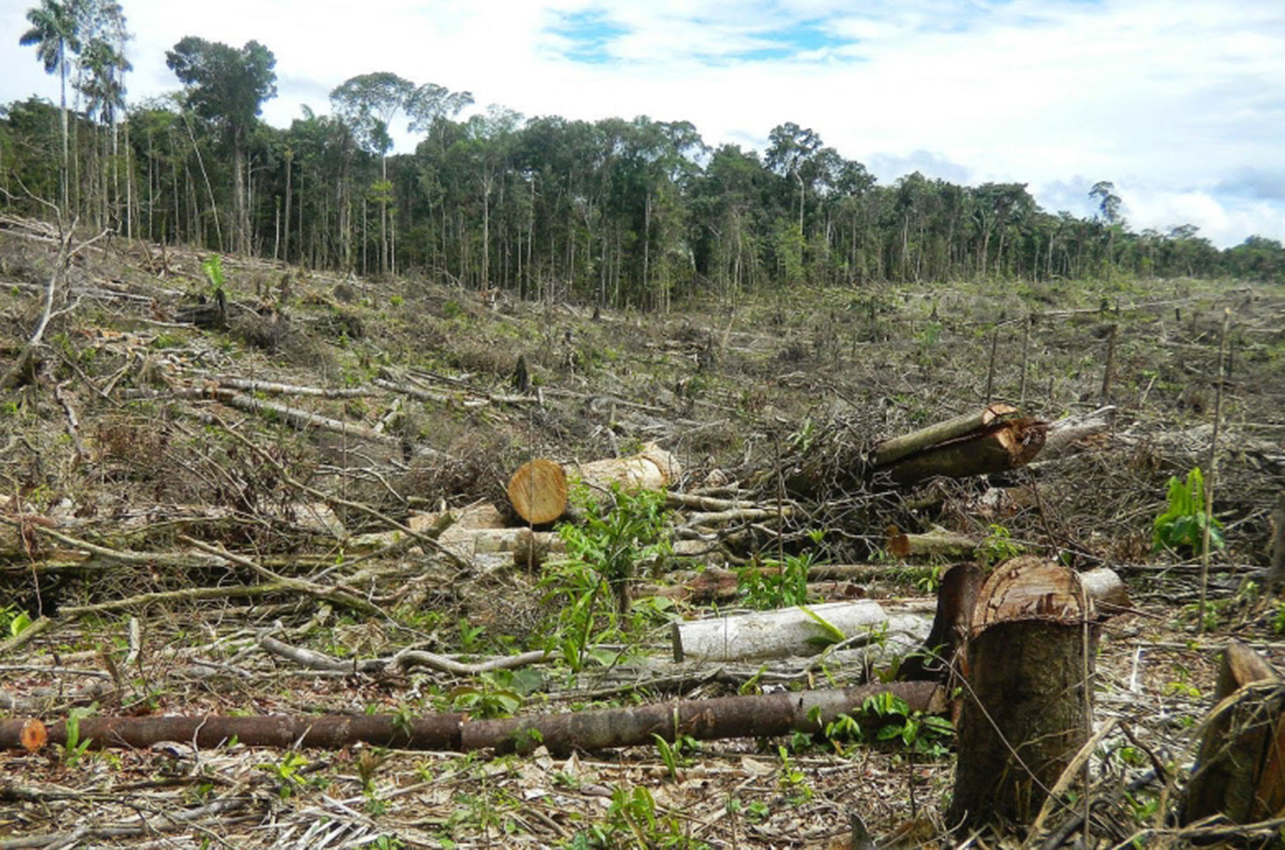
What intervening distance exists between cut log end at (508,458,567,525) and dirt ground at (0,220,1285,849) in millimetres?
567

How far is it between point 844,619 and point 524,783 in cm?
181

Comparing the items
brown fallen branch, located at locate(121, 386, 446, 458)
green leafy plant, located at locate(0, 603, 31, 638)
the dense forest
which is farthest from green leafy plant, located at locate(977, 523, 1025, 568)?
the dense forest

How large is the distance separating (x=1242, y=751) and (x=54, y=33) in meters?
45.3

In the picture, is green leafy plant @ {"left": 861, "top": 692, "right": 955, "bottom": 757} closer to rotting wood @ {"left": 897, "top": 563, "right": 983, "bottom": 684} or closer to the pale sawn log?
rotting wood @ {"left": 897, "top": 563, "right": 983, "bottom": 684}

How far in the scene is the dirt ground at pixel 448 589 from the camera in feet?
9.53

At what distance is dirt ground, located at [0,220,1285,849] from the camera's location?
2904mm

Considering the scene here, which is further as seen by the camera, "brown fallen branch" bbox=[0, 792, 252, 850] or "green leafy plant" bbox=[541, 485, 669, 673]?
"green leafy plant" bbox=[541, 485, 669, 673]

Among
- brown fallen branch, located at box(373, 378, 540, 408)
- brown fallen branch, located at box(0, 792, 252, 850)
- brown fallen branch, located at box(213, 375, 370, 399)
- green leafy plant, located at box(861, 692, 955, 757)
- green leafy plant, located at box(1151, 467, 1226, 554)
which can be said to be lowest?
brown fallen branch, located at box(0, 792, 252, 850)

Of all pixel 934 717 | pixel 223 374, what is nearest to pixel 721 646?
pixel 934 717

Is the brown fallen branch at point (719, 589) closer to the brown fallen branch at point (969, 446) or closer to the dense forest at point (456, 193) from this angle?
the brown fallen branch at point (969, 446)

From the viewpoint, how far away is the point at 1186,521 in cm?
549

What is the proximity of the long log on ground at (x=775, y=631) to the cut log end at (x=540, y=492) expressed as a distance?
2.98 metres

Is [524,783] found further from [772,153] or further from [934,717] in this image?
[772,153]

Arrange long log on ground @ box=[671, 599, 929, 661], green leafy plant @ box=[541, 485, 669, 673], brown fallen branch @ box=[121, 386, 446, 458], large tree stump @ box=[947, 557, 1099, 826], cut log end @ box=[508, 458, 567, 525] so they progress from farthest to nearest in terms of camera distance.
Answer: brown fallen branch @ box=[121, 386, 446, 458] < cut log end @ box=[508, 458, 567, 525] < green leafy plant @ box=[541, 485, 669, 673] < long log on ground @ box=[671, 599, 929, 661] < large tree stump @ box=[947, 557, 1099, 826]
